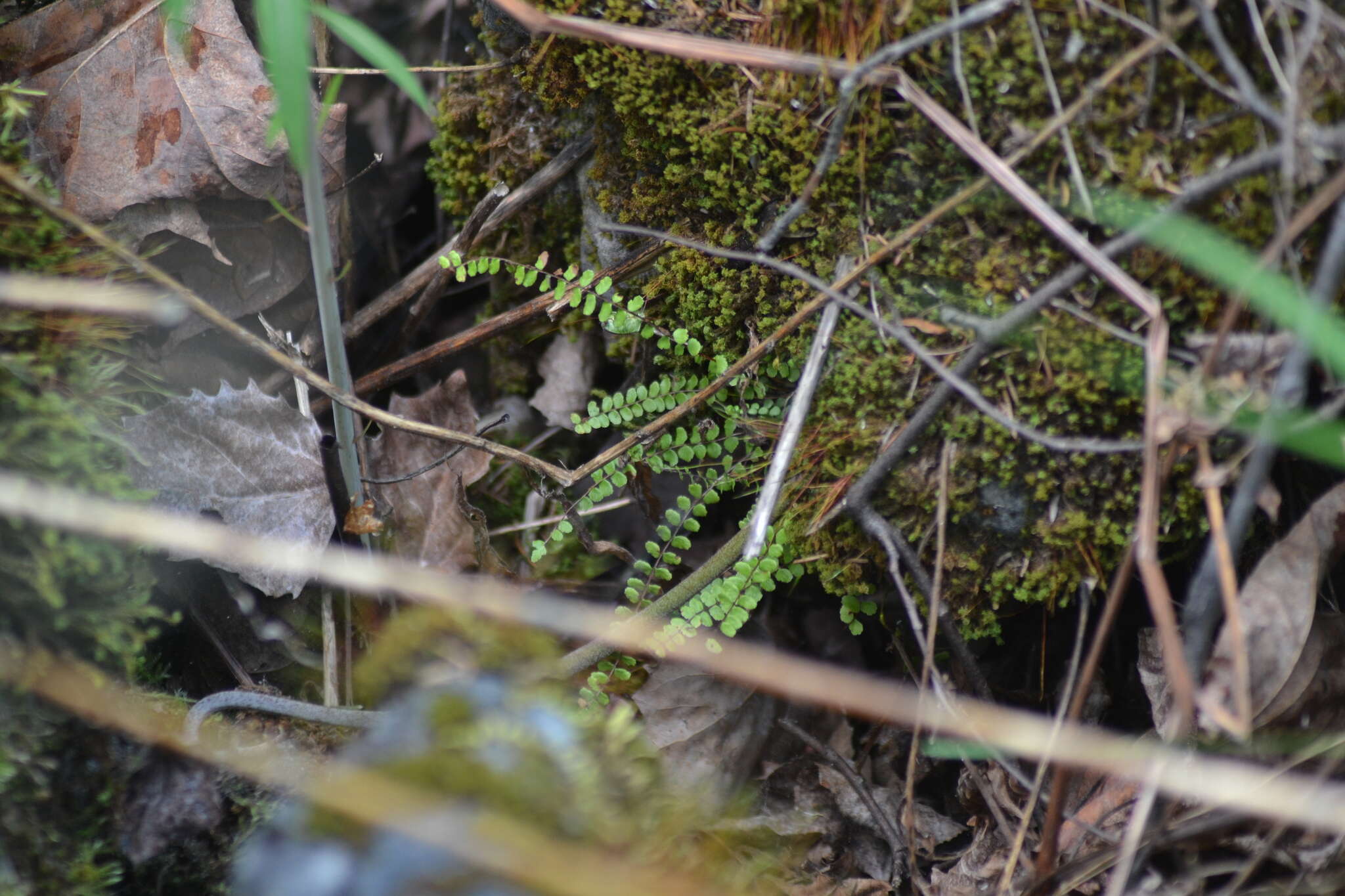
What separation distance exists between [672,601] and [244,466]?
134cm

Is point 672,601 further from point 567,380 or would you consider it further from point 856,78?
point 856,78

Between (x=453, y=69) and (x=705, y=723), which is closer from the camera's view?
(x=705, y=723)

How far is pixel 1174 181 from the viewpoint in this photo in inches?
75.0

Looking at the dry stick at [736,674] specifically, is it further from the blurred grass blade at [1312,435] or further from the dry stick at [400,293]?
the dry stick at [400,293]

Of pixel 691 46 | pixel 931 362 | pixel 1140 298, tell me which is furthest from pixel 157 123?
pixel 1140 298

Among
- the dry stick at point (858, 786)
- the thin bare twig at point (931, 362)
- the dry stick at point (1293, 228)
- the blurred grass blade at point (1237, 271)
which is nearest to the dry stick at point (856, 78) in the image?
the thin bare twig at point (931, 362)

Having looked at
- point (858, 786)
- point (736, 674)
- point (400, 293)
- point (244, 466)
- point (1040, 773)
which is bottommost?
point (858, 786)

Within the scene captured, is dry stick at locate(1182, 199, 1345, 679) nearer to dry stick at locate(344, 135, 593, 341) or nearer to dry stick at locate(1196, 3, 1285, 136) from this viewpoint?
dry stick at locate(1196, 3, 1285, 136)

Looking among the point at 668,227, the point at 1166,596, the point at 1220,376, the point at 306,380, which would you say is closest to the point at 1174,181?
the point at 1220,376

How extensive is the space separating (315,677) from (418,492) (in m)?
0.65

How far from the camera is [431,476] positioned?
9.55 feet

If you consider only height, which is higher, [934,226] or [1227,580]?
[934,226]

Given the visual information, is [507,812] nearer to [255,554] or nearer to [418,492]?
[255,554]

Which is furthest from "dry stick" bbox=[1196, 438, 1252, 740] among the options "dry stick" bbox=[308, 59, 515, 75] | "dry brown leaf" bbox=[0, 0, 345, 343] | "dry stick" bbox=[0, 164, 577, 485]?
"dry brown leaf" bbox=[0, 0, 345, 343]
